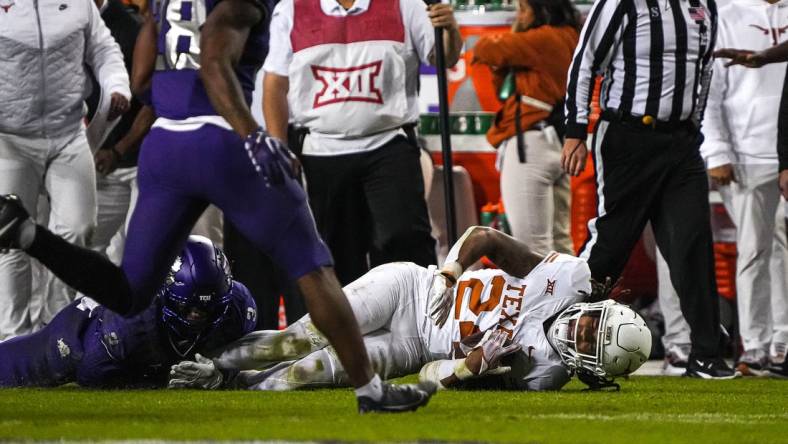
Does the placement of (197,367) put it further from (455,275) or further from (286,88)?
(286,88)

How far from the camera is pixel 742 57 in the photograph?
297 inches

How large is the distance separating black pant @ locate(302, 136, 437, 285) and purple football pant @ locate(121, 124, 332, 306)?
2308mm

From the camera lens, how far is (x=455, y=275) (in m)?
5.66

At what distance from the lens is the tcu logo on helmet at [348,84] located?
6945 mm

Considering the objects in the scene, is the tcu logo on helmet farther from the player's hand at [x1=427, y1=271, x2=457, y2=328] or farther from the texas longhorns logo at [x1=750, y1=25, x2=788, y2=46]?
the texas longhorns logo at [x1=750, y1=25, x2=788, y2=46]

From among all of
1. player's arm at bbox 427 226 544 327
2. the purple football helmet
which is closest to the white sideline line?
player's arm at bbox 427 226 544 327

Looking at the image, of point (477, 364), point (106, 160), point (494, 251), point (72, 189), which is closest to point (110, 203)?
Result: point (106, 160)

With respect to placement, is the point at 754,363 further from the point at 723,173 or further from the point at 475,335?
the point at 475,335

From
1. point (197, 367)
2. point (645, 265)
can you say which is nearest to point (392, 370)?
point (197, 367)

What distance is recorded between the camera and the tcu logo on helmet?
6.95 metres

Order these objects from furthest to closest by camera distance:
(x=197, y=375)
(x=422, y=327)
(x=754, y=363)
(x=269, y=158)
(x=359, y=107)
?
(x=754, y=363) < (x=359, y=107) < (x=422, y=327) < (x=197, y=375) < (x=269, y=158)

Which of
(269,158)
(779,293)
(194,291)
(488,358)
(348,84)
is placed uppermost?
(269,158)

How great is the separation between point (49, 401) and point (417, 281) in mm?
1629

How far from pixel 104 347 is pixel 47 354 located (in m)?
0.29
